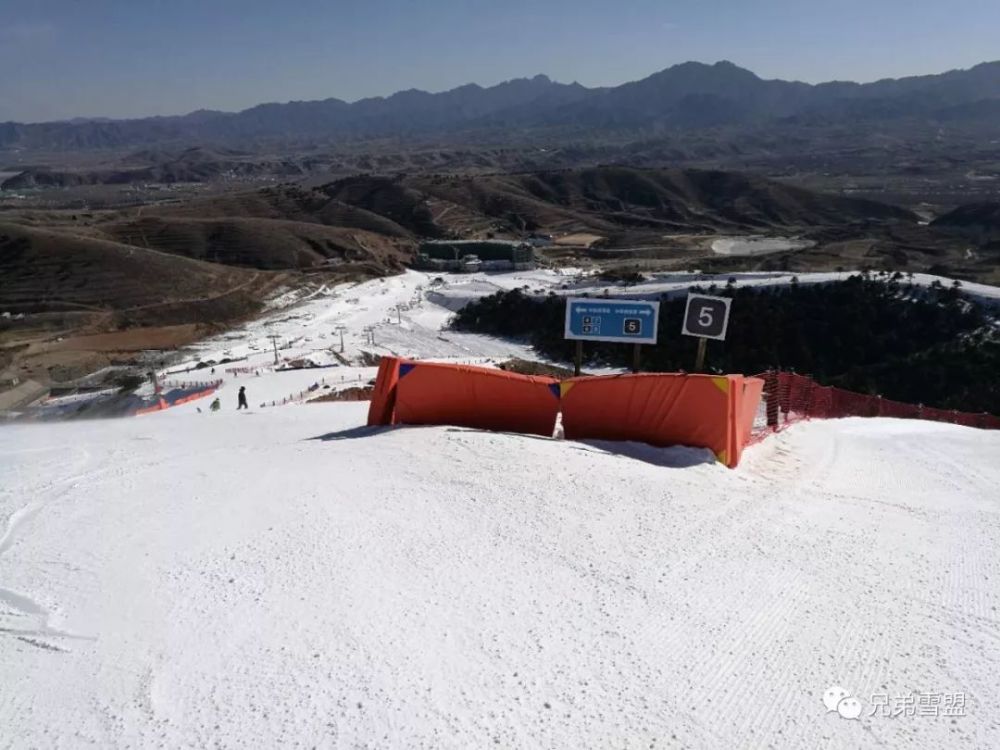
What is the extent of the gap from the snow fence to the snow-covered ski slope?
1.24 metres

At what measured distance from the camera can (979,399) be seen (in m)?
31.7

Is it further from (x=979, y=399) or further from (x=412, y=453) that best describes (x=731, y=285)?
(x=412, y=453)

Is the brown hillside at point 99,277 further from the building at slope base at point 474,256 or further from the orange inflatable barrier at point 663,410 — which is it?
the orange inflatable barrier at point 663,410

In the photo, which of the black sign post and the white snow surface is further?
the white snow surface

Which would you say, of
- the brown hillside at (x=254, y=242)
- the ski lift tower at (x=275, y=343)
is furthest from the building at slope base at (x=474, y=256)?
the ski lift tower at (x=275, y=343)

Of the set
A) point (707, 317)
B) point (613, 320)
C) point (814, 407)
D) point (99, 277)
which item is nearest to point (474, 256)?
point (99, 277)

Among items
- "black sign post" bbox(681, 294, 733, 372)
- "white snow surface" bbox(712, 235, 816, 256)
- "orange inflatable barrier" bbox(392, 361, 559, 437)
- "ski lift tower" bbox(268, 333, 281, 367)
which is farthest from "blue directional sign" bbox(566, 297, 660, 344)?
"white snow surface" bbox(712, 235, 816, 256)

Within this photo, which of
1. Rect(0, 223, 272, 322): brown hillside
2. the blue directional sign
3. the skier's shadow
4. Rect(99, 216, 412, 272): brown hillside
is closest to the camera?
the skier's shadow

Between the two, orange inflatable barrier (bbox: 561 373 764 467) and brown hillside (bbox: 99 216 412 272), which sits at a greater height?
orange inflatable barrier (bbox: 561 373 764 467)

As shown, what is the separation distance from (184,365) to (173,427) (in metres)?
34.3

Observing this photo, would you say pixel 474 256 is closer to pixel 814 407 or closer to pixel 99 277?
pixel 99 277

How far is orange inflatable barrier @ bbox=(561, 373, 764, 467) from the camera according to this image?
37.9 ft

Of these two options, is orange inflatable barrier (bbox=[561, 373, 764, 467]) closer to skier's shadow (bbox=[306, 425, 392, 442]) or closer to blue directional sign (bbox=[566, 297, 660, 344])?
blue directional sign (bbox=[566, 297, 660, 344])

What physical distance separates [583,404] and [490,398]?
161 cm
